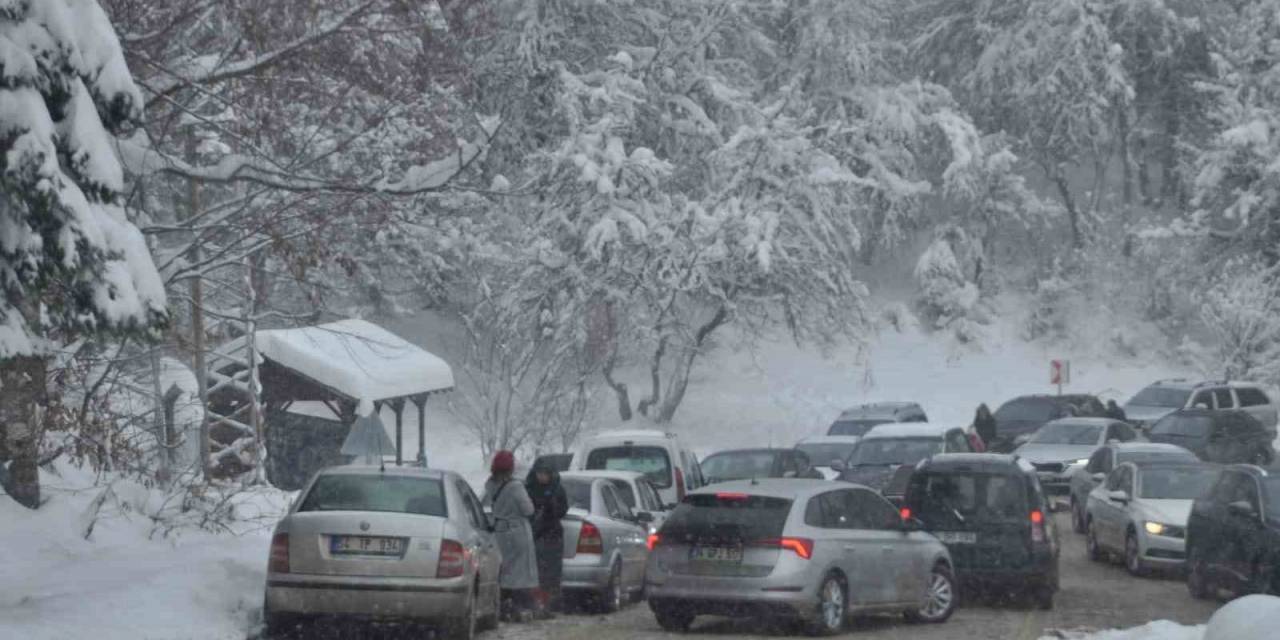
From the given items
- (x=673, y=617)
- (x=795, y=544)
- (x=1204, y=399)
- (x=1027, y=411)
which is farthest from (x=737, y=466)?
(x=1204, y=399)

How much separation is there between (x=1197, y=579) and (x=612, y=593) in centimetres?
631

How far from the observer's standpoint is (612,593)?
17.0 m

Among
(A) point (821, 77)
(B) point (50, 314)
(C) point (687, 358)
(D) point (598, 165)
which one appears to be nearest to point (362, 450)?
(B) point (50, 314)

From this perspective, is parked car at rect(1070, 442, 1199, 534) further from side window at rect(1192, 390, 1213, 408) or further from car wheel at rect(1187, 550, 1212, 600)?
side window at rect(1192, 390, 1213, 408)

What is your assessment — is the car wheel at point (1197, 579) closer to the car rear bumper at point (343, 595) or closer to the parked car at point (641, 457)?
the parked car at point (641, 457)

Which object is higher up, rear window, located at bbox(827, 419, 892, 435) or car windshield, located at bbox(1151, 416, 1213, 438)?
rear window, located at bbox(827, 419, 892, 435)

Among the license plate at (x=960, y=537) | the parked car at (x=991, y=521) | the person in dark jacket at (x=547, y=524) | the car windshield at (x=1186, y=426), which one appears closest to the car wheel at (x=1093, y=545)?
the parked car at (x=991, y=521)

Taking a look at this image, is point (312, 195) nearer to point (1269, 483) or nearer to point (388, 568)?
point (388, 568)

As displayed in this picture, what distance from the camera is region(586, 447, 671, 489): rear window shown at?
2134 centimetres

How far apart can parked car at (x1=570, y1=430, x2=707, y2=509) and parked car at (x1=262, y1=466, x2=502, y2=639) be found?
7.61 meters

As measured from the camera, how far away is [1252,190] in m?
48.3

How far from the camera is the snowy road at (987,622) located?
1512 centimetres

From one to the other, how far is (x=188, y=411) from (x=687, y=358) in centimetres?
1904

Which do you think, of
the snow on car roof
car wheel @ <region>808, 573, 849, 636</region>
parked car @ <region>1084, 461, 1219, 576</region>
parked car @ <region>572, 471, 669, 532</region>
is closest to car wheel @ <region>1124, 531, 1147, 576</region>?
parked car @ <region>1084, 461, 1219, 576</region>
